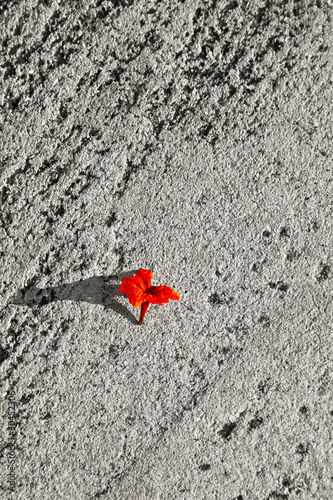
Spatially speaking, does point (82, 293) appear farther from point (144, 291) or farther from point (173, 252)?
point (173, 252)

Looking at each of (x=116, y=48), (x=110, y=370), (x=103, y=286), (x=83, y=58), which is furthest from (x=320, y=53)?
(x=110, y=370)

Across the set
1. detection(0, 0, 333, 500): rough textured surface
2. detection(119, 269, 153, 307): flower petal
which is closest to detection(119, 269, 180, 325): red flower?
detection(119, 269, 153, 307): flower petal

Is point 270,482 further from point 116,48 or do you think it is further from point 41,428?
point 116,48

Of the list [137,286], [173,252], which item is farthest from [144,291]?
[173,252]

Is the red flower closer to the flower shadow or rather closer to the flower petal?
the flower petal

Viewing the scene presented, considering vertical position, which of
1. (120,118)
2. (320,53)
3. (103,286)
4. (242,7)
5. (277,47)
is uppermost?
(242,7)

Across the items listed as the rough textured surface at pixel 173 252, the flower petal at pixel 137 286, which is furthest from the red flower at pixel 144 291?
the rough textured surface at pixel 173 252
